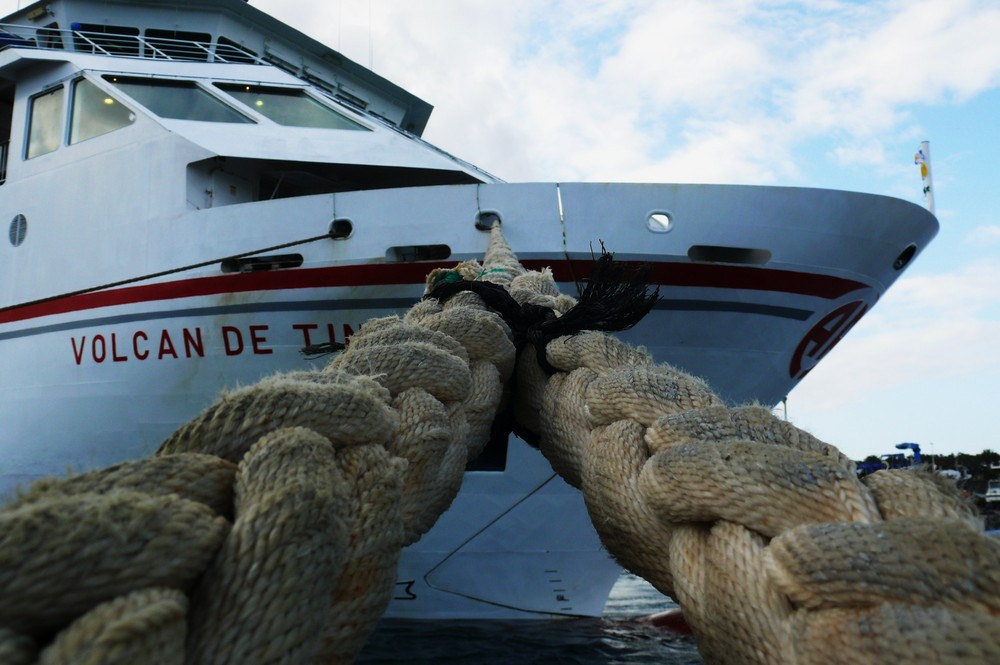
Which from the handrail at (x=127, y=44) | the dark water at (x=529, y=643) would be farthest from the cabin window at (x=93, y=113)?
the dark water at (x=529, y=643)

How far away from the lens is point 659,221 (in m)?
5.26

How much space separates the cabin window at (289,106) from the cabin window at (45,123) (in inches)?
55.1

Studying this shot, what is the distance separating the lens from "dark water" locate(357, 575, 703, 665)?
473 cm

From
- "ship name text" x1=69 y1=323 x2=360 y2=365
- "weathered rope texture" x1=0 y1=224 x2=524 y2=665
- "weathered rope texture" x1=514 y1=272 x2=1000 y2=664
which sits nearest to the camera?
"weathered rope texture" x1=0 y1=224 x2=524 y2=665

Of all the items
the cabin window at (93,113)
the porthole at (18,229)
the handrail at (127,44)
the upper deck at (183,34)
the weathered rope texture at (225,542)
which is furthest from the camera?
the upper deck at (183,34)

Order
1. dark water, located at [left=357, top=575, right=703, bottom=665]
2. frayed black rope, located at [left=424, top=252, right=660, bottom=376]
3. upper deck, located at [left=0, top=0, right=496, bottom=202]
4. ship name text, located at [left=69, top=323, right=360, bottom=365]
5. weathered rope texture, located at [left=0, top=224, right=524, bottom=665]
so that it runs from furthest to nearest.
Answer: upper deck, located at [left=0, top=0, right=496, bottom=202] < ship name text, located at [left=69, top=323, right=360, bottom=365] < dark water, located at [left=357, top=575, right=703, bottom=665] < frayed black rope, located at [left=424, top=252, right=660, bottom=376] < weathered rope texture, located at [left=0, top=224, right=524, bottom=665]

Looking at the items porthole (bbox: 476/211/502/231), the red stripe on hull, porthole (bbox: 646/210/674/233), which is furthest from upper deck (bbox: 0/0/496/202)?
porthole (bbox: 646/210/674/233)

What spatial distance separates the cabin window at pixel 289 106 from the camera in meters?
7.13

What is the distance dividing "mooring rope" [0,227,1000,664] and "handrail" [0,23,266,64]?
8198mm

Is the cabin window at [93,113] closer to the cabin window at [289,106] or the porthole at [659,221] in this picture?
the cabin window at [289,106]

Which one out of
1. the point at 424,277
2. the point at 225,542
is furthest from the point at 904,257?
the point at 225,542

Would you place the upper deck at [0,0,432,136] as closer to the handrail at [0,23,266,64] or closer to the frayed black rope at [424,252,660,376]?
the handrail at [0,23,266,64]

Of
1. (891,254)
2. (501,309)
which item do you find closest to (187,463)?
(501,309)

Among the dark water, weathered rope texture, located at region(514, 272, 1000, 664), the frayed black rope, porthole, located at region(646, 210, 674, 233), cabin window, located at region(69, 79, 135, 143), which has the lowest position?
the dark water
